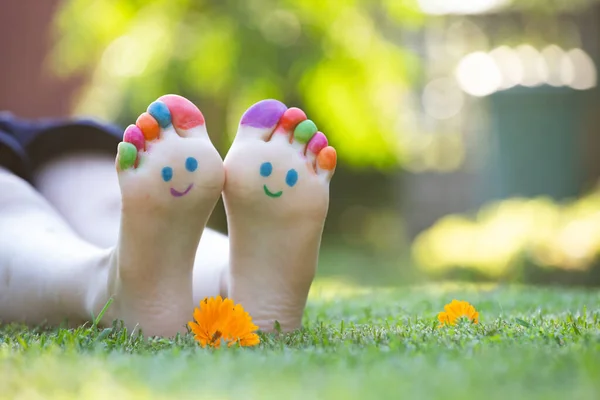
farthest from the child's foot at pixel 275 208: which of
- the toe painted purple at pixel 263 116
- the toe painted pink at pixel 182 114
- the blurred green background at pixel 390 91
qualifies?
the blurred green background at pixel 390 91

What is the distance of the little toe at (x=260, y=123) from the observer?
1646 mm

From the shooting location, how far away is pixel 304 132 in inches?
64.6

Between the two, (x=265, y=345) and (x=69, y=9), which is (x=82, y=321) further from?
(x=69, y=9)

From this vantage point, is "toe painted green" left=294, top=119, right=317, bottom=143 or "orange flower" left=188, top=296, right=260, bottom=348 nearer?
"orange flower" left=188, top=296, right=260, bottom=348

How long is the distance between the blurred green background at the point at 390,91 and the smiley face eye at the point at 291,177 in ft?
9.88

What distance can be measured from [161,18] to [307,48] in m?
1.27

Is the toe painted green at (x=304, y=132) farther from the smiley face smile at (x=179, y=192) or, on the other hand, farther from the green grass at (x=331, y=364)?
the green grass at (x=331, y=364)

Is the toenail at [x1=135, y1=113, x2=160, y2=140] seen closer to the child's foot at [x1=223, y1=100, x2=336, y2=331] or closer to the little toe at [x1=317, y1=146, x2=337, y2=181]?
the child's foot at [x1=223, y1=100, x2=336, y2=331]

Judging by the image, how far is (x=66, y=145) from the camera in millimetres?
2244

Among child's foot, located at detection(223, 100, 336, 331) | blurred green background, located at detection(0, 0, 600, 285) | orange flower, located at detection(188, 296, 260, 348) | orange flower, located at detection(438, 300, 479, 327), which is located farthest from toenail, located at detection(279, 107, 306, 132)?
blurred green background, located at detection(0, 0, 600, 285)

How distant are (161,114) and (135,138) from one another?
0.23 ft

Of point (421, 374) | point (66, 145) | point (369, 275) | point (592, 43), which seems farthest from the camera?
point (592, 43)

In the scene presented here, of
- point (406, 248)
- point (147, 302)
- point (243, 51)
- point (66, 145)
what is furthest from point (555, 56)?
point (147, 302)

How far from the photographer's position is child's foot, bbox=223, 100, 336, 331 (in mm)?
1604
